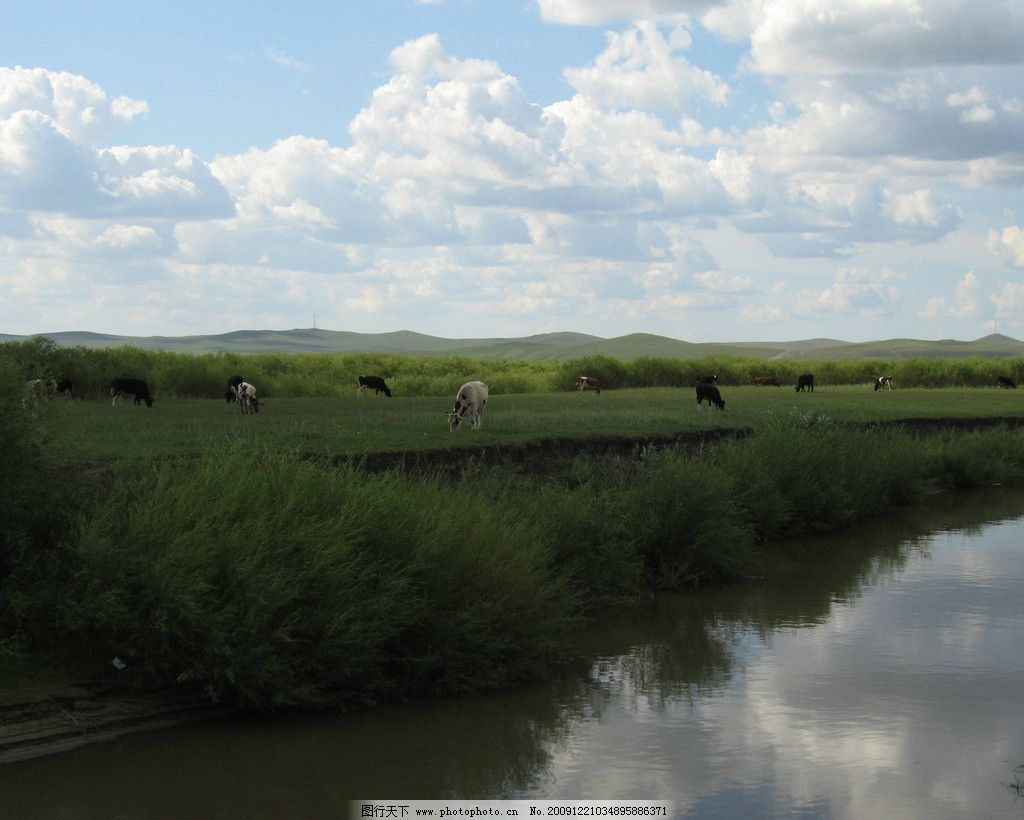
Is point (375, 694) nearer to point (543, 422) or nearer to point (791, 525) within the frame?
point (791, 525)

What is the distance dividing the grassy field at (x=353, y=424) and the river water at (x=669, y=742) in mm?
4022

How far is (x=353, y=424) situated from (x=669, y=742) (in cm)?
1595

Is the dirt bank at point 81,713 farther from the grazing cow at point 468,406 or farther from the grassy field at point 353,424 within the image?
the grazing cow at point 468,406

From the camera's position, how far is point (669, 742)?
11.9 metres

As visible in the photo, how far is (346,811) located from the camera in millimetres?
10000

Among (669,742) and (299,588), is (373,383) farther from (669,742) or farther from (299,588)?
(669,742)

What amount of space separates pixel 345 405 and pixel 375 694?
25.5m

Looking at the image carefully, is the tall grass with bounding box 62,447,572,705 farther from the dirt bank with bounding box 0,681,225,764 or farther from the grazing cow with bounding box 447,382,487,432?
the grazing cow with bounding box 447,382,487,432

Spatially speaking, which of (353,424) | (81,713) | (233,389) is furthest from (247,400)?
(81,713)

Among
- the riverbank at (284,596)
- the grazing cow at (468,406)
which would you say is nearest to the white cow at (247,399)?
the grazing cow at (468,406)

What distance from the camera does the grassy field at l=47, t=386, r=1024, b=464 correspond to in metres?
19.9

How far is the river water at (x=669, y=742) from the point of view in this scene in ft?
33.7

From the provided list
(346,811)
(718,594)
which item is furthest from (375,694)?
(718,594)

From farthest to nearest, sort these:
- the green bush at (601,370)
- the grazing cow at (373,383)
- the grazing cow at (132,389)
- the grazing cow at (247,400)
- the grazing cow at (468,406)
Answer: the green bush at (601,370) < the grazing cow at (373,383) < the grazing cow at (132,389) < the grazing cow at (247,400) < the grazing cow at (468,406)
